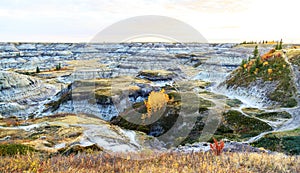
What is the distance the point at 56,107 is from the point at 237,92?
172 feet

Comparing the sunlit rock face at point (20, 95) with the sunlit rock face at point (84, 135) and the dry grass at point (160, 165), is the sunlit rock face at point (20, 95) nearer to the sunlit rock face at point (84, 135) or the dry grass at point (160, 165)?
the sunlit rock face at point (84, 135)

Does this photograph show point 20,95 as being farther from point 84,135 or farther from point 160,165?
→ point 160,165

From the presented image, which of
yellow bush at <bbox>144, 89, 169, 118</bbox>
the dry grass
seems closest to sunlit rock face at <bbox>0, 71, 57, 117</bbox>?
yellow bush at <bbox>144, 89, 169, 118</bbox>

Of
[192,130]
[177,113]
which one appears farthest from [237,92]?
[192,130]

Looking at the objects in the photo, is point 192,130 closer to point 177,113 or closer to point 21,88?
point 177,113

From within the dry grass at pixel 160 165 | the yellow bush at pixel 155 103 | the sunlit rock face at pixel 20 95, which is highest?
the dry grass at pixel 160 165

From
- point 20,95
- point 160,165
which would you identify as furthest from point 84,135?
point 20,95

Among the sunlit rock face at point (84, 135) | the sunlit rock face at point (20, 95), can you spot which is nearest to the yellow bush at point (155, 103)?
the sunlit rock face at point (84, 135)

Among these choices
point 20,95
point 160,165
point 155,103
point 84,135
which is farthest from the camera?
point 20,95

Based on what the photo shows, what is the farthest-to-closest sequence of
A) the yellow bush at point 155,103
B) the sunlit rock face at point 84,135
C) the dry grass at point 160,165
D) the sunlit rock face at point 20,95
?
the sunlit rock face at point 20,95
the yellow bush at point 155,103
the sunlit rock face at point 84,135
the dry grass at point 160,165

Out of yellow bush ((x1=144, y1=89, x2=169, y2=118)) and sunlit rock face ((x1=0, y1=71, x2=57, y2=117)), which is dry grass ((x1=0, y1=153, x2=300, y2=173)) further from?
sunlit rock face ((x1=0, y1=71, x2=57, y2=117))

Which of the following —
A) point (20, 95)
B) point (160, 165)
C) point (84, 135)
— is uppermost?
point (160, 165)

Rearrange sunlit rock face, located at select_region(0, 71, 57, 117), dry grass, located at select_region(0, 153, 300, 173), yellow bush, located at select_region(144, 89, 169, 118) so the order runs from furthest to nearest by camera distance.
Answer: sunlit rock face, located at select_region(0, 71, 57, 117) → yellow bush, located at select_region(144, 89, 169, 118) → dry grass, located at select_region(0, 153, 300, 173)

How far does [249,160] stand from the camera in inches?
375
